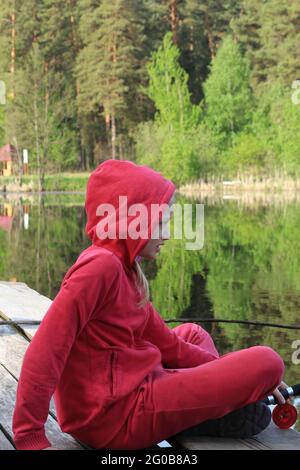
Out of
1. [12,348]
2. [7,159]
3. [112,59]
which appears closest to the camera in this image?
[12,348]

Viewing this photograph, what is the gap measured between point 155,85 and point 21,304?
2428 centimetres

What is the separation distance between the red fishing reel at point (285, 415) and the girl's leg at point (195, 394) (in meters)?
0.13

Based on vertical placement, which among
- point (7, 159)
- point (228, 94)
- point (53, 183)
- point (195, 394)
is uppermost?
point (228, 94)

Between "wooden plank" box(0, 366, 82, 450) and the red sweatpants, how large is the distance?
0.10m

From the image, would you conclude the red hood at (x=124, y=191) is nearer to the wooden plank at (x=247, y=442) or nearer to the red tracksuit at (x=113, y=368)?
the red tracksuit at (x=113, y=368)

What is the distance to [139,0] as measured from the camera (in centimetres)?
3080

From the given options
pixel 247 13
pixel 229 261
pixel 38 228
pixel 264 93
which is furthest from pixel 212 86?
pixel 229 261

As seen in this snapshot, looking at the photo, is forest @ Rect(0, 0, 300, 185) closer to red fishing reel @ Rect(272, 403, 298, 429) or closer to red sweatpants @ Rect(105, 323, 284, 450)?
red fishing reel @ Rect(272, 403, 298, 429)

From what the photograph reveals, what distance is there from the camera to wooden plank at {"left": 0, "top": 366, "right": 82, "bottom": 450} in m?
1.70

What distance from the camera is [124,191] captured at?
1.62 meters

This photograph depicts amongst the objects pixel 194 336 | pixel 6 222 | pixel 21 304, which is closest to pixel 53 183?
pixel 6 222

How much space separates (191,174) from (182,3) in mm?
9892

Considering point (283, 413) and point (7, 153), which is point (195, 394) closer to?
point (283, 413)

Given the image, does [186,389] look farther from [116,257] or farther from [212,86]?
[212,86]
